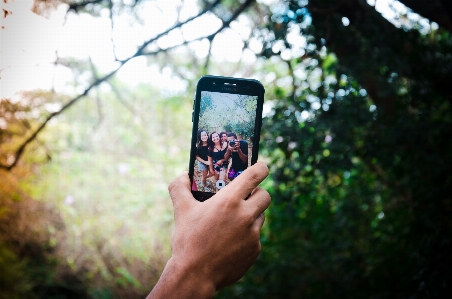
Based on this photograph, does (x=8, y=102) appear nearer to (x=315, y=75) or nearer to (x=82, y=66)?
(x=82, y=66)

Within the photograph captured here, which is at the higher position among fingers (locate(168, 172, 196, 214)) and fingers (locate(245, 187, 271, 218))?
fingers (locate(168, 172, 196, 214))

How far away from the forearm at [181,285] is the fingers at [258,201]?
7.1 inches

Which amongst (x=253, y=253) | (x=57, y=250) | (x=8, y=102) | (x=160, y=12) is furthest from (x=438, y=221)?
(x=57, y=250)

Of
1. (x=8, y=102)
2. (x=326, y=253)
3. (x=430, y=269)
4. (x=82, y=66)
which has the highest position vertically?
(x=8, y=102)

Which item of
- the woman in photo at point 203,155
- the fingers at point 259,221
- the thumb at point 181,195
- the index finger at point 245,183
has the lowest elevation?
the fingers at point 259,221

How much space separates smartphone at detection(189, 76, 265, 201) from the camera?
1.02 meters

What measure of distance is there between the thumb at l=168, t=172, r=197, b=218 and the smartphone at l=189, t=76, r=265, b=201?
14cm

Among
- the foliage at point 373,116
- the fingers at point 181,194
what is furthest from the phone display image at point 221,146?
the foliage at point 373,116

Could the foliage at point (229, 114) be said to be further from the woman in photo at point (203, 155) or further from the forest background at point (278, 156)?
the forest background at point (278, 156)

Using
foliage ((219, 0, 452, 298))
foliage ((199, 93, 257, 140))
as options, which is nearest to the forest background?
foliage ((219, 0, 452, 298))

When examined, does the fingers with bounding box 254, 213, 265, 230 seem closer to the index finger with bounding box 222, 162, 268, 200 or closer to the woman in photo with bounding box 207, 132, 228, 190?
the index finger with bounding box 222, 162, 268, 200

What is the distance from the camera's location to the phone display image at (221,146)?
3.34 feet

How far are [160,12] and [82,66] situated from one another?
3.40 ft

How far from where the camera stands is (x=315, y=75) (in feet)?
6.66
